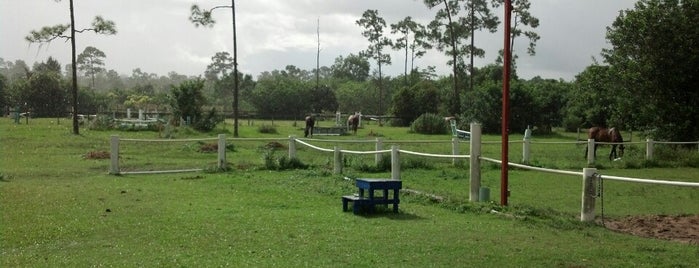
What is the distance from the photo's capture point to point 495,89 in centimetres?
4847

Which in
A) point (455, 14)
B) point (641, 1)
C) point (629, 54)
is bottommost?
point (629, 54)

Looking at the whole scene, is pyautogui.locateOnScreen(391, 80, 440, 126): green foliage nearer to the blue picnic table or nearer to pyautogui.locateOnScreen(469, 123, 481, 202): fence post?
pyautogui.locateOnScreen(469, 123, 481, 202): fence post

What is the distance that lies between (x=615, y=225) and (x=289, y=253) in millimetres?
5100

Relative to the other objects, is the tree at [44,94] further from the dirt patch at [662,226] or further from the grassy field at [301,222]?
the dirt patch at [662,226]

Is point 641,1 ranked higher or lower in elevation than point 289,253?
higher

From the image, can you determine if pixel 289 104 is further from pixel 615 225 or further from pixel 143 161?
pixel 615 225

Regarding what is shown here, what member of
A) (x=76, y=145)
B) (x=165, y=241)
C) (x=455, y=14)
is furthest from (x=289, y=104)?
(x=165, y=241)

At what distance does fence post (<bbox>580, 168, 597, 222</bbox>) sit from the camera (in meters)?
9.20

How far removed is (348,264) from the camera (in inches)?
267

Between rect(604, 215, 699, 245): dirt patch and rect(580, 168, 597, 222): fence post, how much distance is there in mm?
326

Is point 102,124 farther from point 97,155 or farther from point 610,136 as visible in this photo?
point 610,136

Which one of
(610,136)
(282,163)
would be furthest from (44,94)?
(610,136)

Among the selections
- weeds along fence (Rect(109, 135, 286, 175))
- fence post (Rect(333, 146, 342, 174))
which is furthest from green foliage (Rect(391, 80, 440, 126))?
fence post (Rect(333, 146, 342, 174))

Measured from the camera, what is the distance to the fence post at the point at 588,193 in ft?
30.2
